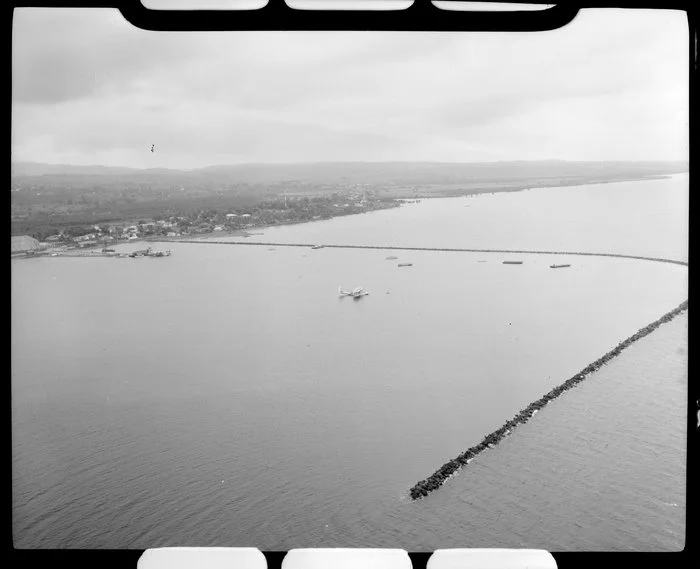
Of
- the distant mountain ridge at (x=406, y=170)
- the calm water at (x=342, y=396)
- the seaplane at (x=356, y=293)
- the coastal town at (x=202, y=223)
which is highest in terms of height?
the distant mountain ridge at (x=406, y=170)

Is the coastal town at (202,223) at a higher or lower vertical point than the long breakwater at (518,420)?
higher

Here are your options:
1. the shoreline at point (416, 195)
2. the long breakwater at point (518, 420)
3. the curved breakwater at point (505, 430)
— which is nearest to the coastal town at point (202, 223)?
the shoreline at point (416, 195)

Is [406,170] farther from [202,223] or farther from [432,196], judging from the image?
[202,223]

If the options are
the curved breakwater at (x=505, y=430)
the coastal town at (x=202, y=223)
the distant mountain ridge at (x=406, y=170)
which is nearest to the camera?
the curved breakwater at (x=505, y=430)

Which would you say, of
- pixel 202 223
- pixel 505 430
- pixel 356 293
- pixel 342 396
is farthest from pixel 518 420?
pixel 202 223

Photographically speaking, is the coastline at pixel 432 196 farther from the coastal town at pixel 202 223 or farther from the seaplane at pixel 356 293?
the seaplane at pixel 356 293

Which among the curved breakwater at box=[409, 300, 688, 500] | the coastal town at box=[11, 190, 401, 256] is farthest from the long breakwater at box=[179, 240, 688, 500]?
the coastal town at box=[11, 190, 401, 256]

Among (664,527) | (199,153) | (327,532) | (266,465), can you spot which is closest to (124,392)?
(266,465)

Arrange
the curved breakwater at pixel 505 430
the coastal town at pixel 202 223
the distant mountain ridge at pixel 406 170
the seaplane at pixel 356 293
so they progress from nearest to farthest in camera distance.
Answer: the curved breakwater at pixel 505 430 → the seaplane at pixel 356 293 → the coastal town at pixel 202 223 → the distant mountain ridge at pixel 406 170
